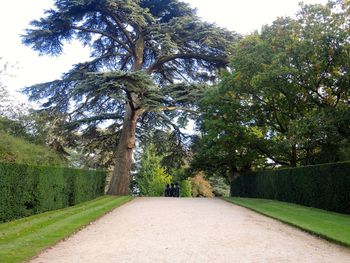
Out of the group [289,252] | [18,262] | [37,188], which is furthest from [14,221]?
[289,252]

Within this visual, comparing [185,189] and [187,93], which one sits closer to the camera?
[187,93]

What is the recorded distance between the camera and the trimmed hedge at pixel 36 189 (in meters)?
10.6

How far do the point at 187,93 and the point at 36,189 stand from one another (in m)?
13.7

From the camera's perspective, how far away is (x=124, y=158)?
25734mm

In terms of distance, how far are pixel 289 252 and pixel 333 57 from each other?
40.2 feet

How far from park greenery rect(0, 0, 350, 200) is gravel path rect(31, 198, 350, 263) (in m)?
7.85

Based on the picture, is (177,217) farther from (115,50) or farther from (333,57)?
(115,50)

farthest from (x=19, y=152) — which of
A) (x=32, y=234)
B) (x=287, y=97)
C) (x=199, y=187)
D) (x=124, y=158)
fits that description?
(x=199, y=187)

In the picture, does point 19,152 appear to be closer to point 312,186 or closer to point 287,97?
point 312,186

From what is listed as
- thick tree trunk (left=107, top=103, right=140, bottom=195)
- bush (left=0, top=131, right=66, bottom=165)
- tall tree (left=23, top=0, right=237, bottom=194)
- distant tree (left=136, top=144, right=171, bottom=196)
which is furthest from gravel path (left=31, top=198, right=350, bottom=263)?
distant tree (left=136, top=144, right=171, bottom=196)

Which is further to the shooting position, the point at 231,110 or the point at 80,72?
the point at 80,72

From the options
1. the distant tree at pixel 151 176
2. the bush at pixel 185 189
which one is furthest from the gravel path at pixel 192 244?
the bush at pixel 185 189

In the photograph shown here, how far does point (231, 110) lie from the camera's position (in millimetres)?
23812

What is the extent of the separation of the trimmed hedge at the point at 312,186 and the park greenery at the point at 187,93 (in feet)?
5.43
